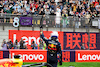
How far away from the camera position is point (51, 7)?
723 inches

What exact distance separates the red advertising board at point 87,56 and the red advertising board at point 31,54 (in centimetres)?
209

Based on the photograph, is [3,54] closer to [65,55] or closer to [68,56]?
[65,55]

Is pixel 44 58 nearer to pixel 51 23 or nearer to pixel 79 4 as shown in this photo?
pixel 51 23

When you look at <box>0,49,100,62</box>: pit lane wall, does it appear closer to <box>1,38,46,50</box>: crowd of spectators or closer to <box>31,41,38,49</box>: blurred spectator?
<box>1,38,46,50</box>: crowd of spectators

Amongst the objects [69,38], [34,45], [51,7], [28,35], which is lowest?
[34,45]

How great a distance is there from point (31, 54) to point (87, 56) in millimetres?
3521

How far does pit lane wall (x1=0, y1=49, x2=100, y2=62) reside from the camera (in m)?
14.1

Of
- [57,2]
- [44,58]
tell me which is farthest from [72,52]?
[57,2]

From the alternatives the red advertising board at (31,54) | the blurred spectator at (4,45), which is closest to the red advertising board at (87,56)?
the red advertising board at (31,54)

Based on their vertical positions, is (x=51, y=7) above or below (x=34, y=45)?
above

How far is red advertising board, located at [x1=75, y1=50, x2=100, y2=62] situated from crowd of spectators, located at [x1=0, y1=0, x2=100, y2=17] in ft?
13.4

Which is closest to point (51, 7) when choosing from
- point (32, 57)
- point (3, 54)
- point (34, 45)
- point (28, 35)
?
point (28, 35)

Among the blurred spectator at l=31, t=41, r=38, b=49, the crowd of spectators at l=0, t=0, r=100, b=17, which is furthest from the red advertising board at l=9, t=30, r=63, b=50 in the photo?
the crowd of spectators at l=0, t=0, r=100, b=17

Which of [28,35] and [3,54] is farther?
[28,35]
